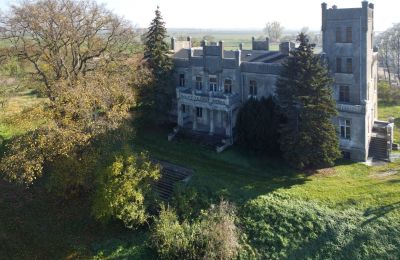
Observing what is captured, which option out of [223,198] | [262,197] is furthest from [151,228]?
[262,197]

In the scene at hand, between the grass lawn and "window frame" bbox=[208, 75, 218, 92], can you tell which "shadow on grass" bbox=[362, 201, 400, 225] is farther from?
"window frame" bbox=[208, 75, 218, 92]

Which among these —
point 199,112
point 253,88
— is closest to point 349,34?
point 253,88

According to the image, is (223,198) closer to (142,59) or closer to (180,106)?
(180,106)

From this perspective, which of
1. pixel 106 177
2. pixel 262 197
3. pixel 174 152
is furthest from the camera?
pixel 174 152

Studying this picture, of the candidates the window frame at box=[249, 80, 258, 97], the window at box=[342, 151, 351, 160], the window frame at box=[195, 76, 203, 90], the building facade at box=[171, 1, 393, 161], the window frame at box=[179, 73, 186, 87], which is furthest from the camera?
the window frame at box=[179, 73, 186, 87]

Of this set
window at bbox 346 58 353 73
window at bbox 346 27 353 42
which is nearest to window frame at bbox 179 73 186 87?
window at bbox 346 58 353 73

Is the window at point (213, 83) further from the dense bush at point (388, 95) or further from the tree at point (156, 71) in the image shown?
the dense bush at point (388, 95)
